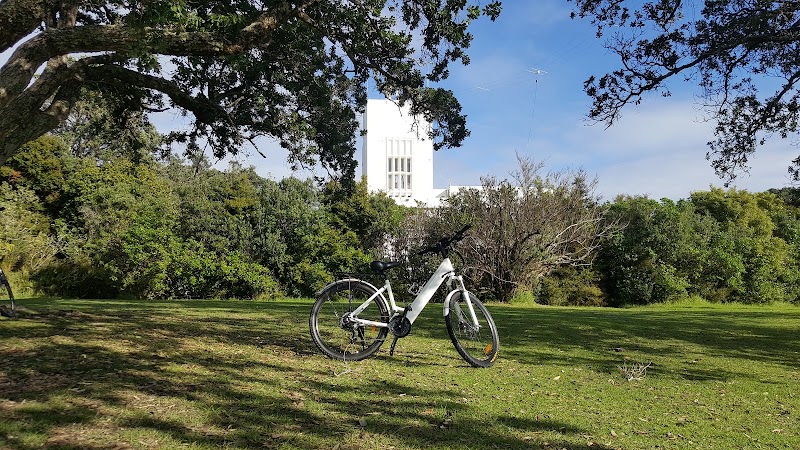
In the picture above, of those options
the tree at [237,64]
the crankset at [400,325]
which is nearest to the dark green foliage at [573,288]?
the tree at [237,64]

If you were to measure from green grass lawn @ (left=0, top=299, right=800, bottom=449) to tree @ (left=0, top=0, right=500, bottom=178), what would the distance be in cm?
249

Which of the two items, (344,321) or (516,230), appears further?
(516,230)

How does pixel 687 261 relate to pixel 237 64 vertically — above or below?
below

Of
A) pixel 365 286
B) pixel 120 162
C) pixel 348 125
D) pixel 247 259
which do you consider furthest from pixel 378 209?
pixel 365 286

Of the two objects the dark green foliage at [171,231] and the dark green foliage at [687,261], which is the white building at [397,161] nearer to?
the dark green foliage at [171,231]

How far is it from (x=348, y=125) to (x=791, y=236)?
2920 centimetres

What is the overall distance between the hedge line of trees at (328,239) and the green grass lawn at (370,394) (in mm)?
11803

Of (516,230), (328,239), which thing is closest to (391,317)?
(516,230)

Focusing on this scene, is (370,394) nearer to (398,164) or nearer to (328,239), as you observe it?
(328,239)

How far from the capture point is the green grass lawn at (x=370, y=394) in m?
2.88

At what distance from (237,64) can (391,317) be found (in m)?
3.56

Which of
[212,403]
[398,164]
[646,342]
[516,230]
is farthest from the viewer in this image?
[398,164]

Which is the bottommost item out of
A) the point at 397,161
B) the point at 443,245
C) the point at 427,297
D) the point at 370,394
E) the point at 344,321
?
the point at 370,394

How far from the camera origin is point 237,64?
249 inches
